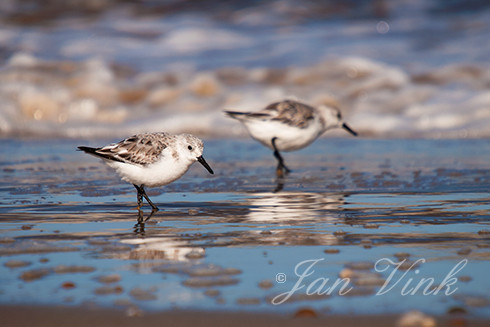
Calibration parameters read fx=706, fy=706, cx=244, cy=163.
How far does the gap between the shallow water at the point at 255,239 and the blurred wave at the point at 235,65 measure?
4311 mm

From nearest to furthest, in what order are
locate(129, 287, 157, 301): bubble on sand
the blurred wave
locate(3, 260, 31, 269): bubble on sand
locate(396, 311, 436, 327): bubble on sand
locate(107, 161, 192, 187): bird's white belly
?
locate(396, 311, 436, 327): bubble on sand
locate(129, 287, 157, 301): bubble on sand
locate(3, 260, 31, 269): bubble on sand
locate(107, 161, 192, 187): bird's white belly
the blurred wave

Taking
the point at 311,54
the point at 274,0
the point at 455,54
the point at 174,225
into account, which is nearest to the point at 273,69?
the point at 311,54

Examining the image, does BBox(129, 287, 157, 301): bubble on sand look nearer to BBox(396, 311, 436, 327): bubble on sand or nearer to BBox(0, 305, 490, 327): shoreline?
BBox(0, 305, 490, 327): shoreline

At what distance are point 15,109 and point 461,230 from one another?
1029 centimetres

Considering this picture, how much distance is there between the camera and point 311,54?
14883 mm

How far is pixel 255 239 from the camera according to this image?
14.4ft

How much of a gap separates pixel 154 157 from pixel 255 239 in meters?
1.37

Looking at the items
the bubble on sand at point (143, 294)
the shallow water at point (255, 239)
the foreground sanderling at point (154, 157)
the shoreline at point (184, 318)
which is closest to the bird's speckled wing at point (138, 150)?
the foreground sanderling at point (154, 157)

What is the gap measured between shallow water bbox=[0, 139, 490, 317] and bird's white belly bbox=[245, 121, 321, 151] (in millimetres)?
409

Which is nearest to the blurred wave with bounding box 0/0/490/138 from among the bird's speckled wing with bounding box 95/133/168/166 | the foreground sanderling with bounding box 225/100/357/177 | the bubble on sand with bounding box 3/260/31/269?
the foreground sanderling with bounding box 225/100/357/177

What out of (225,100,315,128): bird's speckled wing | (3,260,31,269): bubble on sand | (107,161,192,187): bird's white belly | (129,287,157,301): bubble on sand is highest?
(225,100,315,128): bird's speckled wing

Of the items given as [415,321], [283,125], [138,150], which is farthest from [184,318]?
[283,125]

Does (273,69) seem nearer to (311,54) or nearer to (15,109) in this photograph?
(311,54)

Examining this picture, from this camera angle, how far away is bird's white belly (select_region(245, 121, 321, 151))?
8320 mm
